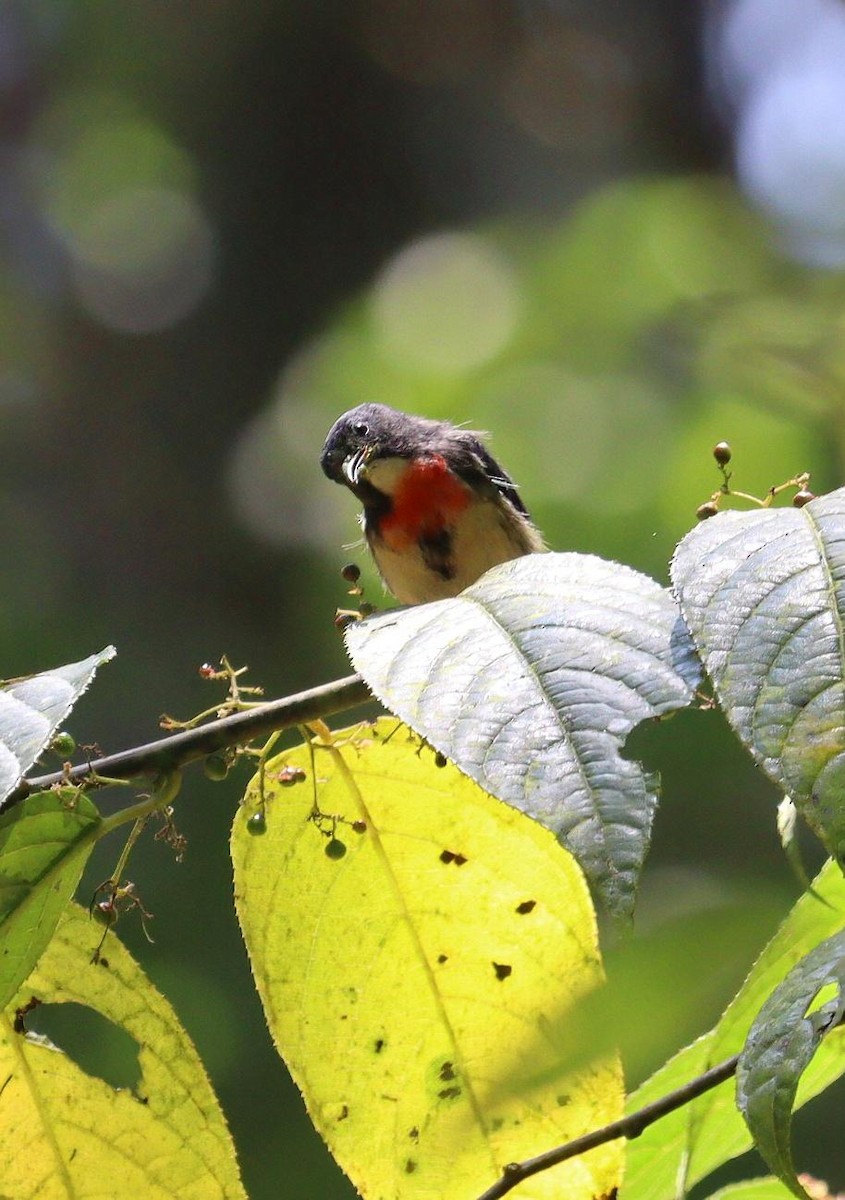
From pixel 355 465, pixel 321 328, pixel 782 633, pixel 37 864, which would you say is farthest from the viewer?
pixel 321 328

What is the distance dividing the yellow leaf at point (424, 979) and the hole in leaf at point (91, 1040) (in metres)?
3.90

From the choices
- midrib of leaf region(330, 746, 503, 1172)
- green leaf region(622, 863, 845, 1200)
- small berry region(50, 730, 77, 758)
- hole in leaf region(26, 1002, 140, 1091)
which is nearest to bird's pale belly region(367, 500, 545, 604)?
midrib of leaf region(330, 746, 503, 1172)

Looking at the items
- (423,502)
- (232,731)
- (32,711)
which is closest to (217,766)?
(232,731)

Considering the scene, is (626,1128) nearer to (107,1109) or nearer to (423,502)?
(107,1109)

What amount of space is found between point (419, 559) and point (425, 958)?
202 centimetres

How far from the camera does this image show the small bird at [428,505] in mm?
3496

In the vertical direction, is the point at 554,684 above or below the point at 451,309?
below

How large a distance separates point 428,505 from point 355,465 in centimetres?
30

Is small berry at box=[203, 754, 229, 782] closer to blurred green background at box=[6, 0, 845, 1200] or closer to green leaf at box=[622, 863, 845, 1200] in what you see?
green leaf at box=[622, 863, 845, 1200]

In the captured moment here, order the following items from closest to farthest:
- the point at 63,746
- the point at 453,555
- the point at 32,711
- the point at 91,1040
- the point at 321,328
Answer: the point at 32,711 → the point at 63,746 → the point at 453,555 → the point at 91,1040 → the point at 321,328

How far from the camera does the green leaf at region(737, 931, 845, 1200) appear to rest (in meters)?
0.96

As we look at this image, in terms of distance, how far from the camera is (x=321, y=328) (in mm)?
7824

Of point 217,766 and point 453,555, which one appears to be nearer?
point 217,766

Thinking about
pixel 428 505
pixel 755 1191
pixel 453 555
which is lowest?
pixel 755 1191
